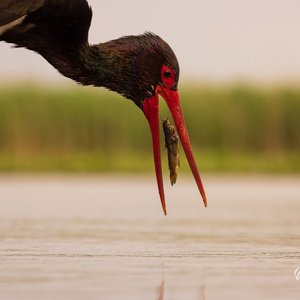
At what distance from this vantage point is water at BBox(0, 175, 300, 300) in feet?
10.9

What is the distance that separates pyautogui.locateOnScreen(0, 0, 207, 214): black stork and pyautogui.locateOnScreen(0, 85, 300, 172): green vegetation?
23.5 ft

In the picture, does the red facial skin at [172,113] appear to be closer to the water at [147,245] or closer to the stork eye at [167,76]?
the stork eye at [167,76]

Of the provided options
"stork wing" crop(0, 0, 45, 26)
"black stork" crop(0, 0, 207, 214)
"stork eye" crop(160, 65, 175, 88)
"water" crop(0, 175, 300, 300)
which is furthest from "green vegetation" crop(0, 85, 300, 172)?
"stork wing" crop(0, 0, 45, 26)

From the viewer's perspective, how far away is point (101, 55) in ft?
16.7

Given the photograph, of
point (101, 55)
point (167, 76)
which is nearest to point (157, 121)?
point (167, 76)

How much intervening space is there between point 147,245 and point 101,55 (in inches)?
45.3

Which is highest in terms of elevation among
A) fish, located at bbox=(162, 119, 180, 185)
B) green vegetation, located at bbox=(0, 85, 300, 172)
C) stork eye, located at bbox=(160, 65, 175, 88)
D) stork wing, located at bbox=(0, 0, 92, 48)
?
stork wing, located at bbox=(0, 0, 92, 48)

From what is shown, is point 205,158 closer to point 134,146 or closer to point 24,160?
point 134,146

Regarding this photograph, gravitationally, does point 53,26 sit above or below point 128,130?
above

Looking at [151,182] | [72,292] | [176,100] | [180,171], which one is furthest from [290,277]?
[180,171]

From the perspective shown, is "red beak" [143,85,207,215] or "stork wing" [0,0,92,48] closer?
"red beak" [143,85,207,215]

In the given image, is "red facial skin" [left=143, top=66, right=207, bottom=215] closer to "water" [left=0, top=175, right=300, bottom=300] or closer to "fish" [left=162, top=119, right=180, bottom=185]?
"fish" [left=162, top=119, right=180, bottom=185]

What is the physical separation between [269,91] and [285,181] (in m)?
3.01

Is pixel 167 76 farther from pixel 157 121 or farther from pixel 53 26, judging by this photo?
pixel 53 26
